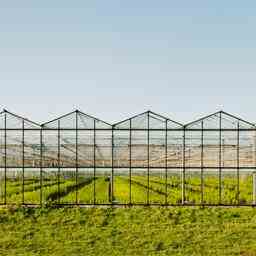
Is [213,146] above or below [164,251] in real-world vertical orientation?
above

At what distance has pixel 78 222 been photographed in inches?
1087

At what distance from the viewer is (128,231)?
26.5 m

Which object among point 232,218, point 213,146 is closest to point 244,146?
point 213,146

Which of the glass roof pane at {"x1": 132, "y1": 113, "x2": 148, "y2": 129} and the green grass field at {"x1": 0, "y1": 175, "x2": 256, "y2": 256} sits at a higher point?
the glass roof pane at {"x1": 132, "y1": 113, "x2": 148, "y2": 129}

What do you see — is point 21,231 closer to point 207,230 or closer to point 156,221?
point 156,221

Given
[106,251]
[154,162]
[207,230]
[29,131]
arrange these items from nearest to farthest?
[106,251], [207,230], [29,131], [154,162]

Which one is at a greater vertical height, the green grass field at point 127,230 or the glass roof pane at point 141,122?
the glass roof pane at point 141,122

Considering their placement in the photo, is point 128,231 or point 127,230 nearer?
point 128,231

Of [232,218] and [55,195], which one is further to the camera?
[55,195]

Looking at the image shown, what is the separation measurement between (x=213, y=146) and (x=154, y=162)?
4.14m

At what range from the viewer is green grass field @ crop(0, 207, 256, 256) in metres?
24.2

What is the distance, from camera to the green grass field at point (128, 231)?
953 inches

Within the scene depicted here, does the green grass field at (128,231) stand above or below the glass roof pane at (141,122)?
below

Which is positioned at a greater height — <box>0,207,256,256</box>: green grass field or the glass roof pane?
the glass roof pane
